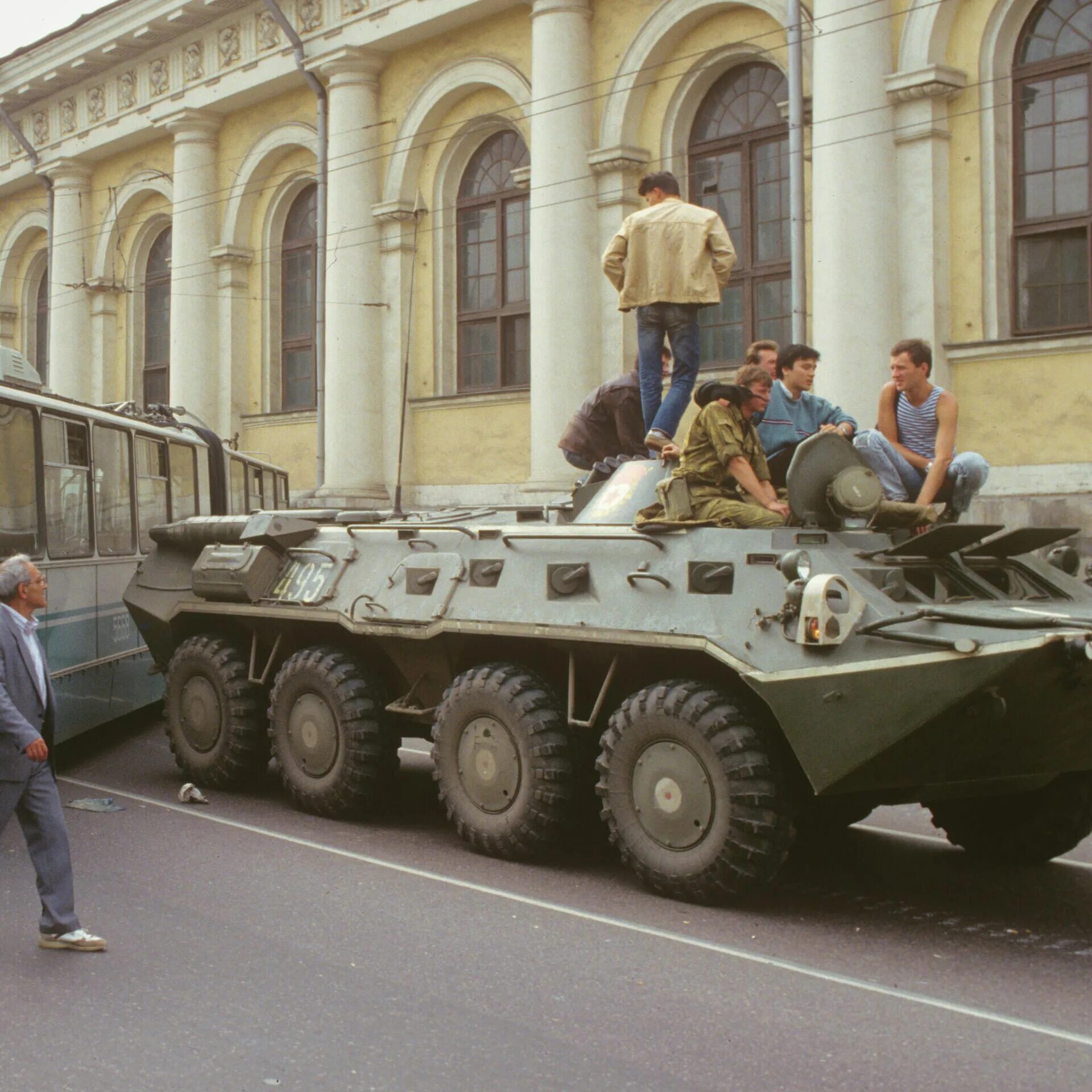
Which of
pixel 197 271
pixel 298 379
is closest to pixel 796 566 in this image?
pixel 298 379

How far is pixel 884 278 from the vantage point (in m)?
17.3

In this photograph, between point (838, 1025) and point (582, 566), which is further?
point (582, 566)

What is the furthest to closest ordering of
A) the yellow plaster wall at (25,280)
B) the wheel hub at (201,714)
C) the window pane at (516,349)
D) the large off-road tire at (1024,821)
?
1. the yellow plaster wall at (25,280)
2. the window pane at (516,349)
3. the wheel hub at (201,714)
4. the large off-road tire at (1024,821)

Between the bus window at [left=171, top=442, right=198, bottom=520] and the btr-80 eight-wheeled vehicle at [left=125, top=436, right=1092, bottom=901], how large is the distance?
14.4ft

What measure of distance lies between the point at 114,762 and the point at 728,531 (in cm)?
583

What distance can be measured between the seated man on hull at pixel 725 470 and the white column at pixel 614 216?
500 inches

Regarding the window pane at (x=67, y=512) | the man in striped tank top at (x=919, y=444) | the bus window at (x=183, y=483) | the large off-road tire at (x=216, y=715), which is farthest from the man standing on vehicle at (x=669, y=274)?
the bus window at (x=183, y=483)

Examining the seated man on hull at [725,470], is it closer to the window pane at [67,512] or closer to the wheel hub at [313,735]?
the wheel hub at [313,735]

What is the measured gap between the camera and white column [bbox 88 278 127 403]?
3244cm

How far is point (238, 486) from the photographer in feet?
60.6

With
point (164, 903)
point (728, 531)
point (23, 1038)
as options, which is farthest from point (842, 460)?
point (23, 1038)

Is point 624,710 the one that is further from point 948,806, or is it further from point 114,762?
point 114,762

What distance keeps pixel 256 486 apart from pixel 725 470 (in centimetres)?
1272

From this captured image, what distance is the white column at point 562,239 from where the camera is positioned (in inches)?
824
